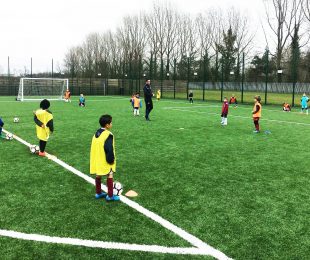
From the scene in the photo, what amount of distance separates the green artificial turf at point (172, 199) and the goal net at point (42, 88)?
1288 inches

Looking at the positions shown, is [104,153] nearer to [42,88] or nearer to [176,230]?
[176,230]

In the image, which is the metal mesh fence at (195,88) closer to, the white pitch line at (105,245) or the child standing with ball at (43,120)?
the child standing with ball at (43,120)

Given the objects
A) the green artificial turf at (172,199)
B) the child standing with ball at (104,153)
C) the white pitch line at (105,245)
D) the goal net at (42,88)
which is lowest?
the white pitch line at (105,245)

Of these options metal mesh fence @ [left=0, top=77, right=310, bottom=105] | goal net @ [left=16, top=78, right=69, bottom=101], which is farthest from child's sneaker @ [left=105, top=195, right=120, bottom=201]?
goal net @ [left=16, top=78, right=69, bottom=101]

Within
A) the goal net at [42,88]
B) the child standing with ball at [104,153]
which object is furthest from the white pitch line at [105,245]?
the goal net at [42,88]

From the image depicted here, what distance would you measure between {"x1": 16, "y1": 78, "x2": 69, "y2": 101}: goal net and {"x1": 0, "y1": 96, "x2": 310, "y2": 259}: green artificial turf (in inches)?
1288

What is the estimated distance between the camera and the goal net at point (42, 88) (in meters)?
41.3

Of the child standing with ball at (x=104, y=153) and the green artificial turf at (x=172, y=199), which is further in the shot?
the child standing with ball at (x=104, y=153)

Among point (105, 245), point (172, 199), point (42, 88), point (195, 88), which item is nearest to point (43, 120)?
point (172, 199)

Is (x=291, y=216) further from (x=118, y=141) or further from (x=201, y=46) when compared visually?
(x=201, y=46)

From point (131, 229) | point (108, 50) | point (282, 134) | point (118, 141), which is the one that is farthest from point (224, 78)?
point (108, 50)

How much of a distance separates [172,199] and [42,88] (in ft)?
132

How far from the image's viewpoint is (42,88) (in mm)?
42531

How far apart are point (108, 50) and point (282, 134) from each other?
6147 cm
